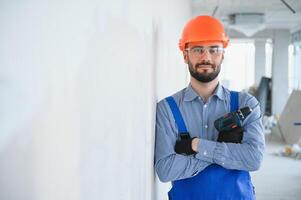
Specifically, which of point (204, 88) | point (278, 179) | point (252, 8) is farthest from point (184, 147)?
point (252, 8)

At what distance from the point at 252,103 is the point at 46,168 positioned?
1289 millimetres

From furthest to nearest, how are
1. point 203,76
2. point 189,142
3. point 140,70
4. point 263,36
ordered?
point 263,36 < point 203,76 < point 189,142 < point 140,70

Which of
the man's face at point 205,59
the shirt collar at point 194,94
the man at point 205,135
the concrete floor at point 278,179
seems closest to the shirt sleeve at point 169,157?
the man at point 205,135

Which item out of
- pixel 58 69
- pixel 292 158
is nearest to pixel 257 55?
pixel 292 158

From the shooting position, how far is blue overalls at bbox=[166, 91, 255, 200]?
1.62m

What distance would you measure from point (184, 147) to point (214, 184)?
224 millimetres

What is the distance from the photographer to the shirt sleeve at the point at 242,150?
5.16 ft

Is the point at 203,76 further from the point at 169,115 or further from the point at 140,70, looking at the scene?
the point at 140,70

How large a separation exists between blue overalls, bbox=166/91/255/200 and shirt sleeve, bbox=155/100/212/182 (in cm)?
4

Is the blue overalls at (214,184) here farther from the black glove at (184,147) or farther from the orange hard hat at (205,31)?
the orange hard hat at (205,31)

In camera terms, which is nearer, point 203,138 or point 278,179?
point 203,138

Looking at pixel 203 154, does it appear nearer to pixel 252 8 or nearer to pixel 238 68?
pixel 252 8

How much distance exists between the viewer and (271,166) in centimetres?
580

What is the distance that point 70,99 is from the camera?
0.66 m
